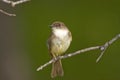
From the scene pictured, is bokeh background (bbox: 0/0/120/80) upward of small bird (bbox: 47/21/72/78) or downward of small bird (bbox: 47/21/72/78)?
downward

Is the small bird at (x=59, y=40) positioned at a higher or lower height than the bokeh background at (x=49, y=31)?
higher

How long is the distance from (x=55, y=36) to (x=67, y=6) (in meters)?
2.36

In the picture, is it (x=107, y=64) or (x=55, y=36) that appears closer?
(x=55, y=36)

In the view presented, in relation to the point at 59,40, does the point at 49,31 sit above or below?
below

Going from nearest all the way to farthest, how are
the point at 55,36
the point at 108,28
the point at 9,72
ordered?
the point at 55,36 → the point at 9,72 → the point at 108,28

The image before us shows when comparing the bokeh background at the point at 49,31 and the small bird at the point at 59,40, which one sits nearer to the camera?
the small bird at the point at 59,40

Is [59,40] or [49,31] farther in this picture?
[49,31]

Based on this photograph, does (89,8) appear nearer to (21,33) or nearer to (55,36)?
(21,33)

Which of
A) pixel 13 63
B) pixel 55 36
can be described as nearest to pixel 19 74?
pixel 13 63

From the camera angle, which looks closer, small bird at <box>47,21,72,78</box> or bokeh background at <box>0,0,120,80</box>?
small bird at <box>47,21,72,78</box>

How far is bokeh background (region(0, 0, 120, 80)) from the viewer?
9.61 m

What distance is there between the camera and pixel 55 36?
7734 millimetres

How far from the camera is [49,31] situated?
32.2 feet

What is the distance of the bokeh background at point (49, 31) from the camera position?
9609mm
